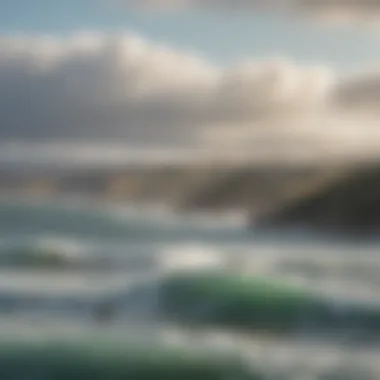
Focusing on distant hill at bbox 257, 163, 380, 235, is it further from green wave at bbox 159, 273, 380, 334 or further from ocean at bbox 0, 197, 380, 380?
green wave at bbox 159, 273, 380, 334

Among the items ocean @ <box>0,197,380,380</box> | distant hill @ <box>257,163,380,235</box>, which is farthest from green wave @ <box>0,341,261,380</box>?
distant hill @ <box>257,163,380,235</box>

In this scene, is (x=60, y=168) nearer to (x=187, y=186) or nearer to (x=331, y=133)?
(x=187, y=186)

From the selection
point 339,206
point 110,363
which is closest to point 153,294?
point 110,363

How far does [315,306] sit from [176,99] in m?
0.47

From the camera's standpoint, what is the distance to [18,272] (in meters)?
1.55

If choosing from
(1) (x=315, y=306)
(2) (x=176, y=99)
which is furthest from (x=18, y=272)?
(1) (x=315, y=306)

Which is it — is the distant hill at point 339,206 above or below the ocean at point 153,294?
above

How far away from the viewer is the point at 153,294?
4.95 ft

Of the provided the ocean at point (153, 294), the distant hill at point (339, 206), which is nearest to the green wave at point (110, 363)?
the ocean at point (153, 294)

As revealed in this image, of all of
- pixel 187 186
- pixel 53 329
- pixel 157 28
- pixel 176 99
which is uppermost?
pixel 157 28

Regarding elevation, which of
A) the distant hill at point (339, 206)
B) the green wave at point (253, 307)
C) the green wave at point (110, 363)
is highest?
the distant hill at point (339, 206)

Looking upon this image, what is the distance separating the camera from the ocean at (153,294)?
1457mm

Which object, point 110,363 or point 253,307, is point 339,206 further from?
point 110,363

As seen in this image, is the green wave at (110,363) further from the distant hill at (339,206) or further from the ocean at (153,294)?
the distant hill at (339,206)
